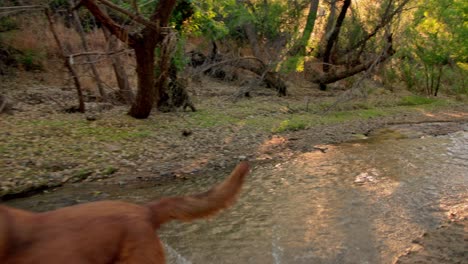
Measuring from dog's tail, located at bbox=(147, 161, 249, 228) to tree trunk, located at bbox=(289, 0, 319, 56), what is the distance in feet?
55.9

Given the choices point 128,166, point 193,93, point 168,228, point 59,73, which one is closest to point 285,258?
point 168,228

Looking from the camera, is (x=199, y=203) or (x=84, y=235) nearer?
(x=84, y=235)

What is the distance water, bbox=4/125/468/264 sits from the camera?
18.9 feet

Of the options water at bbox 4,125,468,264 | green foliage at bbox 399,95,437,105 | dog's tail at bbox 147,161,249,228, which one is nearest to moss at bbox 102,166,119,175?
water at bbox 4,125,468,264

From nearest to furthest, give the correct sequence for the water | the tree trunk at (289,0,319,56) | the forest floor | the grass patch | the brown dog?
the brown dog < the water < the forest floor < the grass patch < the tree trunk at (289,0,319,56)

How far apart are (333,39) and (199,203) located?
67.7 feet

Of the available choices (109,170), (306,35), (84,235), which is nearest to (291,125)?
(109,170)

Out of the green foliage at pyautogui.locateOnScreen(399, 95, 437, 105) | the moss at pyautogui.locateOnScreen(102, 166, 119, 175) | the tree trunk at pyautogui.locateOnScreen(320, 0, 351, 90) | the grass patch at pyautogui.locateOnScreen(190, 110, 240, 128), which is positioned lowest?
the green foliage at pyautogui.locateOnScreen(399, 95, 437, 105)

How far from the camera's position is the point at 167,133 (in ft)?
39.5

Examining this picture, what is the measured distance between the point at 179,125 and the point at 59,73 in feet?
27.9

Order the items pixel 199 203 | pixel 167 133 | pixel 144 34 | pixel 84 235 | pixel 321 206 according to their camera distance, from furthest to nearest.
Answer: pixel 167 133, pixel 144 34, pixel 321 206, pixel 199 203, pixel 84 235

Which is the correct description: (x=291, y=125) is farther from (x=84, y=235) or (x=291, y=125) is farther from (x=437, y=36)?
(x=84, y=235)

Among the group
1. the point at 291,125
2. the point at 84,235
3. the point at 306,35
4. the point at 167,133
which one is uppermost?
the point at 84,235

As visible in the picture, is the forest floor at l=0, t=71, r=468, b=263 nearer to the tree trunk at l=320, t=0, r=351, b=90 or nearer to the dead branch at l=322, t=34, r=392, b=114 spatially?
the dead branch at l=322, t=34, r=392, b=114
